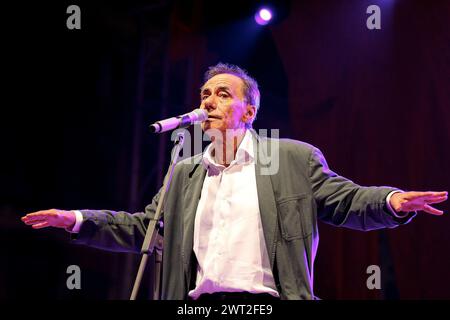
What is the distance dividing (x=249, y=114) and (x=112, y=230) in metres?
1.03

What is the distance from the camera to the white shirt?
7.89 feet

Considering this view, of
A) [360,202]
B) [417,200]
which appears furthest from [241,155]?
[417,200]

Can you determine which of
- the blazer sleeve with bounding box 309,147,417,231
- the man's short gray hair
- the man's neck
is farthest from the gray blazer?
the man's short gray hair

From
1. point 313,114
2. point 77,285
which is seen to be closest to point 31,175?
point 77,285

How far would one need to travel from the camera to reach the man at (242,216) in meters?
2.38

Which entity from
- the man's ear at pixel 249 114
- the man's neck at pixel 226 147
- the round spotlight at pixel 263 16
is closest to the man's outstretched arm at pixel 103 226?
the man's neck at pixel 226 147

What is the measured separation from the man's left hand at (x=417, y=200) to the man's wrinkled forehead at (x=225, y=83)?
48.0 inches

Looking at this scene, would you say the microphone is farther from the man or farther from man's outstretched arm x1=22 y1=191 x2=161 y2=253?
man's outstretched arm x1=22 y1=191 x2=161 y2=253

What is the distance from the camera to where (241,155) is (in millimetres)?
2783

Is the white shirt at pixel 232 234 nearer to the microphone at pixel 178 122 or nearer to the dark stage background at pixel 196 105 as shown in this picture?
the microphone at pixel 178 122

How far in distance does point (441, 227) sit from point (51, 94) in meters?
4.12

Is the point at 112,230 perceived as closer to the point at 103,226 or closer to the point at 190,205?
the point at 103,226

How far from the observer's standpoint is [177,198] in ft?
9.30
